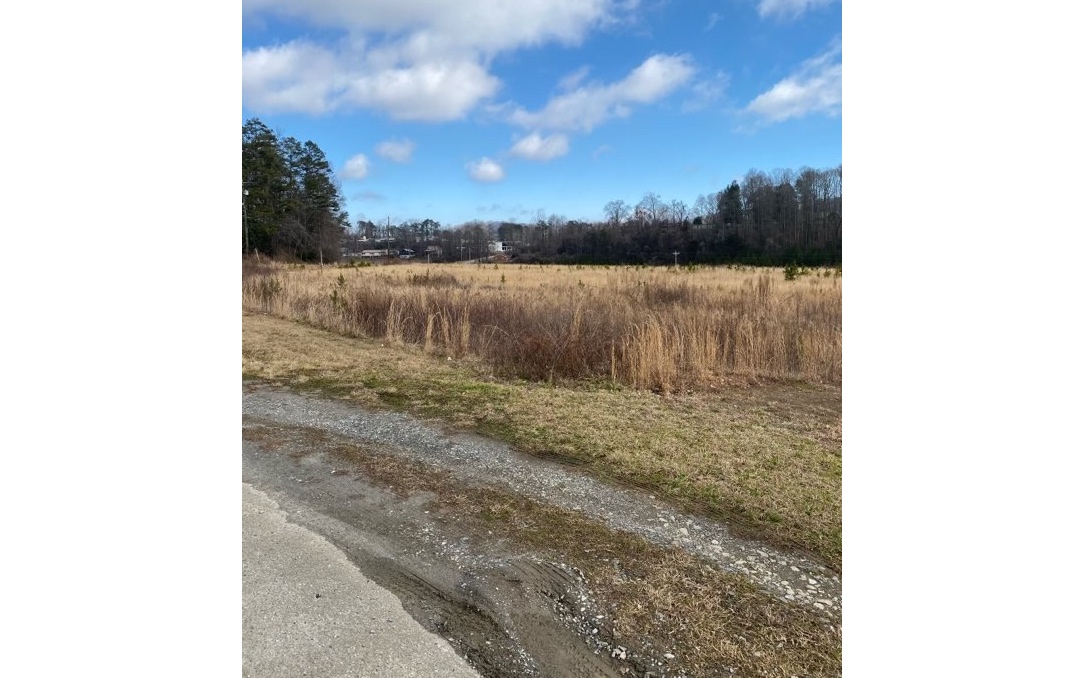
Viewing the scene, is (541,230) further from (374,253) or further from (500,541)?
(500,541)

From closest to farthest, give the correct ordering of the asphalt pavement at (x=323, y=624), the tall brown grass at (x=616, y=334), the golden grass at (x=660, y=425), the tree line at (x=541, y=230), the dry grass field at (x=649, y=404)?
the asphalt pavement at (x=323, y=624), the dry grass field at (x=649, y=404), the golden grass at (x=660, y=425), the tall brown grass at (x=616, y=334), the tree line at (x=541, y=230)

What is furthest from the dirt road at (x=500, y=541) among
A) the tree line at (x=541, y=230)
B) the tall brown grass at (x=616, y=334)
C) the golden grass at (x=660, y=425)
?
the tree line at (x=541, y=230)

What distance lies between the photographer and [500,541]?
268 cm

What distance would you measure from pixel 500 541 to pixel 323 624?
0.90 m

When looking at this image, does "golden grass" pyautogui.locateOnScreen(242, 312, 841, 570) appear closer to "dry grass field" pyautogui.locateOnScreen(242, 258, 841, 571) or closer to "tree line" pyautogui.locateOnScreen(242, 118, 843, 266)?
"dry grass field" pyautogui.locateOnScreen(242, 258, 841, 571)

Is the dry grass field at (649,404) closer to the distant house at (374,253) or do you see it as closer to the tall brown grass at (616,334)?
the tall brown grass at (616,334)

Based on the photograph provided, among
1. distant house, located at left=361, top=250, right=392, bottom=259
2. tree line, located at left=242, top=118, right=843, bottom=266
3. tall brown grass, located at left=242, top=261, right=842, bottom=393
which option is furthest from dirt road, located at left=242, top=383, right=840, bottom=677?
distant house, located at left=361, top=250, right=392, bottom=259

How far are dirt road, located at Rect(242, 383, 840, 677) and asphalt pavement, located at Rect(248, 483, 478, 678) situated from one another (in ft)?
0.25

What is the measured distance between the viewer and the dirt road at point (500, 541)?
77.1 inches

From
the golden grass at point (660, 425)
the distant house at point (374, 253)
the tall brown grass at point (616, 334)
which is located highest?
the distant house at point (374, 253)

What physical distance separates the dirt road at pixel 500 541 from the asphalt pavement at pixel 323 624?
0.25 feet
